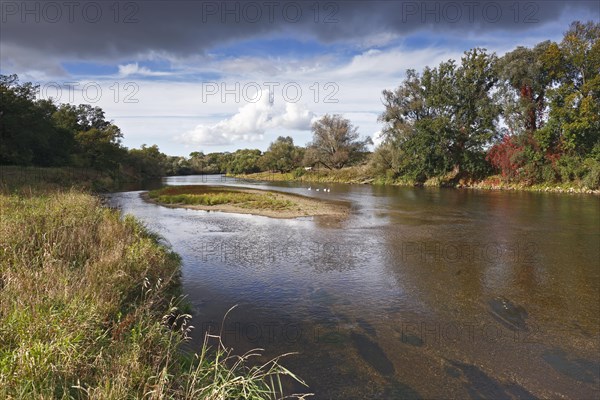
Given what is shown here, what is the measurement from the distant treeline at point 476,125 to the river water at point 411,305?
93.6 feet

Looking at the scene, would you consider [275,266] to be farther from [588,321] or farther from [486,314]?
[588,321]

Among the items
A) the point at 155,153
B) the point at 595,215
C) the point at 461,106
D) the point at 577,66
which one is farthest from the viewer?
the point at 155,153

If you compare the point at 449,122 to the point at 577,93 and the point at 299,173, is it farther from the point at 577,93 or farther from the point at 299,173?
the point at 299,173

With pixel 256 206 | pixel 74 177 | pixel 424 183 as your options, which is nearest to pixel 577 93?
pixel 424 183

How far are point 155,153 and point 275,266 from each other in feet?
371

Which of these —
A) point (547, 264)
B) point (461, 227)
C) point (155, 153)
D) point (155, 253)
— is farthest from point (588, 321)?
point (155, 153)

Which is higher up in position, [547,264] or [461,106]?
[461,106]

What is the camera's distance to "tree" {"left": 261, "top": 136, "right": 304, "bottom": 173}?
102125mm

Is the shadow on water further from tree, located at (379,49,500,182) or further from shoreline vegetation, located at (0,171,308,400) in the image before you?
tree, located at (379,49,500,182)

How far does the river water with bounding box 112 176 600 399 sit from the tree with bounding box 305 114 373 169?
6349 cm

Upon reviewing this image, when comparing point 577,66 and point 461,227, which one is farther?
point 577,66

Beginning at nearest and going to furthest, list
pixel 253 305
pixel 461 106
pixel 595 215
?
pixel 253 305, pixel 595 215, pixel 461 106

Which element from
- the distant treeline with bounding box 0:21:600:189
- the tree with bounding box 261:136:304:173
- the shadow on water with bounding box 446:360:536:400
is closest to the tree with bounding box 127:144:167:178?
the distant treeline with bounding box 0:21:600:189

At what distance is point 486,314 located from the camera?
8914 millimetres
